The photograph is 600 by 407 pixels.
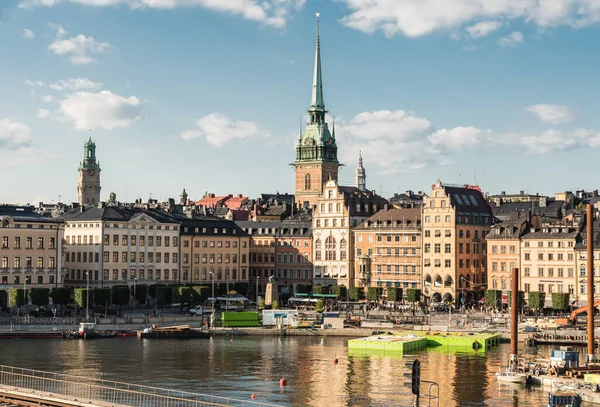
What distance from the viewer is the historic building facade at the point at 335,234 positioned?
16362 cm

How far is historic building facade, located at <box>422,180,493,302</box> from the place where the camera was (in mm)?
151875

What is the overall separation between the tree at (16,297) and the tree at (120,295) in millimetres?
11870

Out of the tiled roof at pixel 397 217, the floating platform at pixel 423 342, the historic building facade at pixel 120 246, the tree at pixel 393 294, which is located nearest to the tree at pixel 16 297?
the historic building facade at pixel 120 246

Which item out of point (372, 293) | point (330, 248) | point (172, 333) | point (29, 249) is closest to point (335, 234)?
point (330, 248)

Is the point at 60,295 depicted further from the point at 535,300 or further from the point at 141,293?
the point at 535,300

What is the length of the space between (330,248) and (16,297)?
49347 mm

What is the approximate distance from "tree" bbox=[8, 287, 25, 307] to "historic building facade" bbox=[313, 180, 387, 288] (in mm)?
47525

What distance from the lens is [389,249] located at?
523 feet

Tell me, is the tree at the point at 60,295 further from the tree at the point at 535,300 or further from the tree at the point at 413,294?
the tree at the point at 535,300

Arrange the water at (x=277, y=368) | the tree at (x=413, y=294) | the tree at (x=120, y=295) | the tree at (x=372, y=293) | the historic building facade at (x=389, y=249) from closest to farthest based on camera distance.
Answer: the water at (x=277, y=368) < the tree at (x=120, y=295) < the tree at (x=413, y=294) < the tree at (x=372, y=293) < the historic building facade at (x=389, y=249)

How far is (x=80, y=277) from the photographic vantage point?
15162 cm

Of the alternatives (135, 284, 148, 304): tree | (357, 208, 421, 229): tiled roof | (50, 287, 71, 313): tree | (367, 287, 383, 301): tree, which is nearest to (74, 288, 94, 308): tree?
→ (50, 287, 71, 313): tree

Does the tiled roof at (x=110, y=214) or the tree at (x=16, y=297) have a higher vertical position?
the tiled roof at (x=110, y=214)

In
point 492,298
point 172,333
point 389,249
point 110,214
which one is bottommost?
point 172,333
